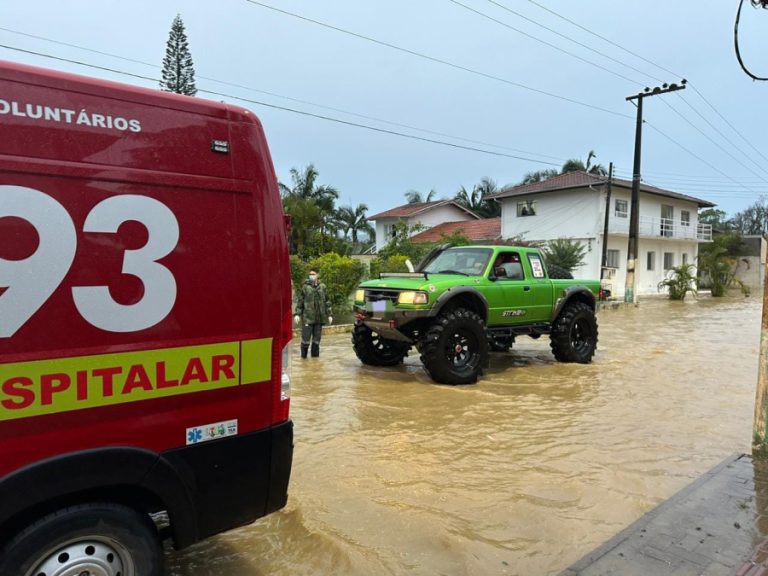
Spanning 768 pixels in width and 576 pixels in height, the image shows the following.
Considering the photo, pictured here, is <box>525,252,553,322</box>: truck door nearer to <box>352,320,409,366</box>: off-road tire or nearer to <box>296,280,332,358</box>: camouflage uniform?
<box>352,320,409,366</box>: off-road tire

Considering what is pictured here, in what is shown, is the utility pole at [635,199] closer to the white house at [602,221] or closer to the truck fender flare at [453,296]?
the white house at [602,221]

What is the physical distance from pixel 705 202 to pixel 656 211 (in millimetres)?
6148

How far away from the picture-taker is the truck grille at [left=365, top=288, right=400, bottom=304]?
8.17 metres

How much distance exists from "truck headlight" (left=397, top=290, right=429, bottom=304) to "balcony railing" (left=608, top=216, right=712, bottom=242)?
2509 centimetres

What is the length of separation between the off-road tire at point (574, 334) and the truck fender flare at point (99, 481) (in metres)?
8.19

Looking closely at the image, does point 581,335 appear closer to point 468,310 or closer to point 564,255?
point 468,310

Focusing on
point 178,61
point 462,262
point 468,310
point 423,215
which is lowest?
point 468,310

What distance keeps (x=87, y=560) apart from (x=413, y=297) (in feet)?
19.3

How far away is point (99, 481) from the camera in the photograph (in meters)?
2.42

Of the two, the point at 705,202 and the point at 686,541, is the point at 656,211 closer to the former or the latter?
the point at 705,202

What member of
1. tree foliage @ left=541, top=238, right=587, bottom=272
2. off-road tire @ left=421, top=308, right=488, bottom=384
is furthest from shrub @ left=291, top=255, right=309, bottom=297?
tree foliage @ left=541, top=238, right=587, bottom=272

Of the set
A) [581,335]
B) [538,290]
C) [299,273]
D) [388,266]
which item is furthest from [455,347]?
[388,266]

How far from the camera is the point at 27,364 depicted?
7.38 ft

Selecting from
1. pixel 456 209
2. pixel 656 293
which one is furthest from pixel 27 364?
pixel 456 209
